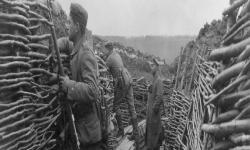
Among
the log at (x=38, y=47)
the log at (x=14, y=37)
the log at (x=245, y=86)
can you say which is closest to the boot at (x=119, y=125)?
the log at (x=38, y=47)

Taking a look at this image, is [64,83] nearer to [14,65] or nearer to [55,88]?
[55,88]

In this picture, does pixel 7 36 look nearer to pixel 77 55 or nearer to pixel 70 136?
pixel 77 55

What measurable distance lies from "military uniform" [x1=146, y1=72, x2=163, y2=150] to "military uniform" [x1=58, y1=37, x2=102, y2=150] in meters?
3.12

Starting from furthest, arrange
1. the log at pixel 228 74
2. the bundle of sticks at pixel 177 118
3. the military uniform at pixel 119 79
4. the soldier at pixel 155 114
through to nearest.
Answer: the military uniform at pixel 119 79
the soldier at pixel 155 114
the bundle of sticks at pixel 177 118
the log at pixel 228 74

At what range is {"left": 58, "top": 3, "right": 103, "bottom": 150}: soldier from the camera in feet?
11.1

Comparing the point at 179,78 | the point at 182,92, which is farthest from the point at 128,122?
the point at 182,92

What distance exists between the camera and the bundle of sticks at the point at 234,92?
153 cm

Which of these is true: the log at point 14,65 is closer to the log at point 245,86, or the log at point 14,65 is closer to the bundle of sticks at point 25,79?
the bundle of sticks at point 25,79

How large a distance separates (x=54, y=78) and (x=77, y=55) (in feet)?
0.94

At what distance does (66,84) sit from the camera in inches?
129

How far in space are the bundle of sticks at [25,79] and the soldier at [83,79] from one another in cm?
22

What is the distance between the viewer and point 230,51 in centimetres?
173

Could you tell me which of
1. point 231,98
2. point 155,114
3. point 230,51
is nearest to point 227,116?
point 231,98

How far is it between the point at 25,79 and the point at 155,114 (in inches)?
158
